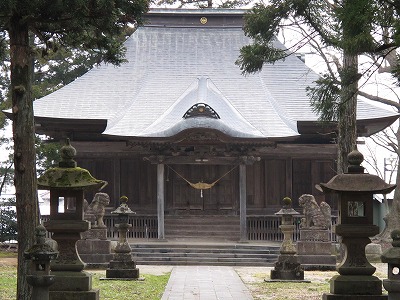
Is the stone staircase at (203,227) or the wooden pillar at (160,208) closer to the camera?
the wooden pillar at (160,208)

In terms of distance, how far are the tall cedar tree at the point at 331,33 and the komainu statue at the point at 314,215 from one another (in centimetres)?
440

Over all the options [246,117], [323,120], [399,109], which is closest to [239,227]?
[246,117]

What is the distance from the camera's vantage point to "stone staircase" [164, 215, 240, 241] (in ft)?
86.4

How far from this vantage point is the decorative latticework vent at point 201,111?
1000 inches

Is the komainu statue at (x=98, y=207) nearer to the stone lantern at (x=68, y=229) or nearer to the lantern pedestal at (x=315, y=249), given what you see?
the lantern pedestal at (x=315, y=249)

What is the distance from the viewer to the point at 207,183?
27719 millimetres

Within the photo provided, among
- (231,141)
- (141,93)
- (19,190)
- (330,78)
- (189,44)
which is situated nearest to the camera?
(19,190)

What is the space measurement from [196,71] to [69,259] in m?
19.9

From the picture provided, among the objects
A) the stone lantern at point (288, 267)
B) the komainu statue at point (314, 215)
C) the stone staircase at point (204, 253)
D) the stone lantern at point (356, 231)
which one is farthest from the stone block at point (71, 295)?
the stone staircase at point (204, 253)

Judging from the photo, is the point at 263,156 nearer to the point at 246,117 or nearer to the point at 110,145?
the point at 246,117

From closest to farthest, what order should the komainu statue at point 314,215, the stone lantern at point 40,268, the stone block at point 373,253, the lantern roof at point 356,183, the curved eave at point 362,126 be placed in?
the stone lantern at point 40,268 → the lantern roof at point 356,183 → the komainu statue at point 314,215 → the stone block at point 373,253 → the curved eave at point 362,126

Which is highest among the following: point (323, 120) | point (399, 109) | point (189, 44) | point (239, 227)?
point (189, 44)

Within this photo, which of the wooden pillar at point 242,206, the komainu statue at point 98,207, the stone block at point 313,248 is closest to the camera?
the stone block at point 313,248

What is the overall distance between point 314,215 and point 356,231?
377 inches
